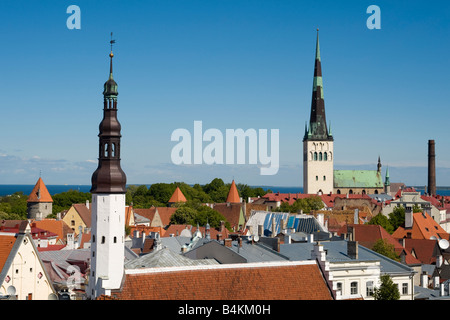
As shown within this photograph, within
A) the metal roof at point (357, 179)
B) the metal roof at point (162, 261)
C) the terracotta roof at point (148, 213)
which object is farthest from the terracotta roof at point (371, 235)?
→ the metal roof at point (357, 179)

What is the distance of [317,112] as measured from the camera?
575 feet

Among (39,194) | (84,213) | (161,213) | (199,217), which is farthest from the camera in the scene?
(161,213)

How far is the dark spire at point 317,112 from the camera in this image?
174m

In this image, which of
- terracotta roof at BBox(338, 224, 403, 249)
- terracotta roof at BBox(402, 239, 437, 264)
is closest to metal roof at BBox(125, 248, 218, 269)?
terracotta roof at BBox(338, 224, 403, 249)

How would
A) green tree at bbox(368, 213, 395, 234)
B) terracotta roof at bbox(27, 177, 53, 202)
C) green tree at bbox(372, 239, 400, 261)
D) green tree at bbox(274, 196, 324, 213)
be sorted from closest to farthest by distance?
green tree at bbox(372, 239, 400, 261)
green tree at bbox(368, 213, 395, 234)
terracotta roof at bbox(27, 177, 53, 202)
green tree at bbox(274, 196, 324, 213)

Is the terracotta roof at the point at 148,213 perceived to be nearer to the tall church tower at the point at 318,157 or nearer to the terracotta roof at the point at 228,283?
the tall church tower at the point at 318,157

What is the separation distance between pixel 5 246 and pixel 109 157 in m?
7.49

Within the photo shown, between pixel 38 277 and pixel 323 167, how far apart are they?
14921cm

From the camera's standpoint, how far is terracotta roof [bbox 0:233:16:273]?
106 ft

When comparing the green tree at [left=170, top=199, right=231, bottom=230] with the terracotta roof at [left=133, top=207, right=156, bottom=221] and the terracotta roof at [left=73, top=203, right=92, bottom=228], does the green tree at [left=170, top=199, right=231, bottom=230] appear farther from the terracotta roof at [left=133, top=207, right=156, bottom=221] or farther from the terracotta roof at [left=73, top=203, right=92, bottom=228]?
the terracotta roof at [left=73, top=203, right=92, bottom=228]

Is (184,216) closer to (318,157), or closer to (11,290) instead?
(11,290)

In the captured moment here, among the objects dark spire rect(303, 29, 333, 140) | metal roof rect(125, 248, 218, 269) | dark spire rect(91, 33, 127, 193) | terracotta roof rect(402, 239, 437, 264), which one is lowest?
terracotta roof rect(402, 239, 437, 264)

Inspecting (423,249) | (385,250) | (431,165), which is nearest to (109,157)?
(385,250)
